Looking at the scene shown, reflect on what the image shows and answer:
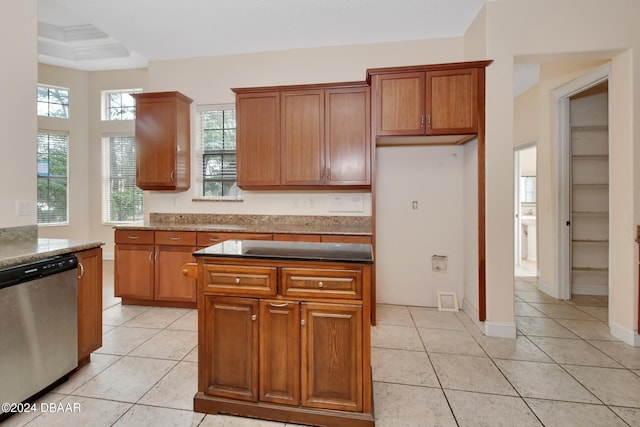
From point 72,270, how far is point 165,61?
3303mm

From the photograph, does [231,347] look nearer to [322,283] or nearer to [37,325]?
[322,283]

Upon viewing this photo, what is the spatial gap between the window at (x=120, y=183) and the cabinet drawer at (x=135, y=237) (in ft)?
8.82

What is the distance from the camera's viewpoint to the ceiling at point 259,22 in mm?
3027

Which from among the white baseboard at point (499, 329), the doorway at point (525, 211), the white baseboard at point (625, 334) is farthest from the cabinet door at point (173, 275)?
the doorway at point (525, 211)

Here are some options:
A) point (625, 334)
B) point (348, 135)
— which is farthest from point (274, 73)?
point (625, 334)

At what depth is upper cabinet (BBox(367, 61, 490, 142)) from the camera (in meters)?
2.88

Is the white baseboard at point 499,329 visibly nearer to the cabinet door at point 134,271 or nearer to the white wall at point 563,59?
the white wall at point 563,59

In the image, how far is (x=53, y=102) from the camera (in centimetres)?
569

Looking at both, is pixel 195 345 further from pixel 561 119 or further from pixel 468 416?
pixel 561 119

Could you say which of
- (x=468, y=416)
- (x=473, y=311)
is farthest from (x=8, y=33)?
(x=473, y=311)

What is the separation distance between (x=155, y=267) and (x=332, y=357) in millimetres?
2743

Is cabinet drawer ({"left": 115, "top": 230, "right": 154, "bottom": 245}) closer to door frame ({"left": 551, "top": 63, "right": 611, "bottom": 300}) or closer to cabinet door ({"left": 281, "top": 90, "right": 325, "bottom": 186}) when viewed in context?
cabinet door ({"left": 281, "top": 90, "right": 325, "bottom": 186})

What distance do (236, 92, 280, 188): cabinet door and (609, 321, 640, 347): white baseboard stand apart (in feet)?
12.0

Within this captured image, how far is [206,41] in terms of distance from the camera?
146 inches
